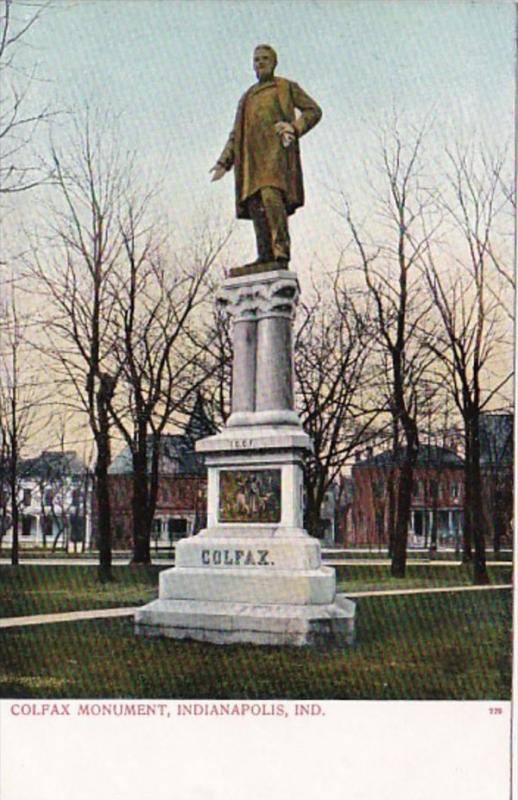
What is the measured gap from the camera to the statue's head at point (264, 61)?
28.1 feet

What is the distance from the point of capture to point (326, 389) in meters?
16.3

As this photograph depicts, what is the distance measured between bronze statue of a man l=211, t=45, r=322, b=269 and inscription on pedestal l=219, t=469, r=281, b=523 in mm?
2007

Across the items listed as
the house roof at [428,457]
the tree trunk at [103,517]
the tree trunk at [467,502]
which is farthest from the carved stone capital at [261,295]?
the house roof at [428,457]

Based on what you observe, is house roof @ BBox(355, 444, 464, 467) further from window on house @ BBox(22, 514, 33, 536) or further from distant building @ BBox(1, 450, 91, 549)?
window on house @ BBox(22, 514, 33, 536)

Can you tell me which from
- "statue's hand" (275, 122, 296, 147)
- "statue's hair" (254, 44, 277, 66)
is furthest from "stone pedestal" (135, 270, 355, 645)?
"statue's hair" (254, 44, 277, 66)

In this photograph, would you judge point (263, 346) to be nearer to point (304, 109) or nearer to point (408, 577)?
point (304, 109)

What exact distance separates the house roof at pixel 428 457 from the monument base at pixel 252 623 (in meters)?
5.94

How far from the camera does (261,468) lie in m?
8.45

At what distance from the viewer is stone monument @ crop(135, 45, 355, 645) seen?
26.2ft

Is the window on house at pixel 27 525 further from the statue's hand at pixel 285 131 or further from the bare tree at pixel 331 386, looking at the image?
the statue's hand at pixel 285 131

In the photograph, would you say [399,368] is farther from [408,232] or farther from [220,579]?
[220,579]

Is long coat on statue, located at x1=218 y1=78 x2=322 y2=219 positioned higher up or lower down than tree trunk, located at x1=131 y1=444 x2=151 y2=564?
higher up
